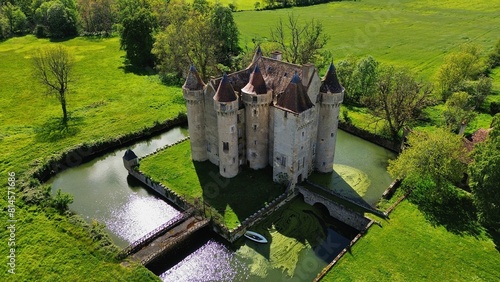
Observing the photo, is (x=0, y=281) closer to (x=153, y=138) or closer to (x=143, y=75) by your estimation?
(x=153, y=138)

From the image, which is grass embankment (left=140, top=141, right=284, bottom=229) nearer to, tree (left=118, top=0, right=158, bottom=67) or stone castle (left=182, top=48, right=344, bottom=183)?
stone castle (left=182, top=48, right=344, bottom=183)

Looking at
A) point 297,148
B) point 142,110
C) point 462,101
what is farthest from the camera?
point 142,110

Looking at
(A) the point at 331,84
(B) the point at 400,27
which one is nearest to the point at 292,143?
(A) the point at 331,84

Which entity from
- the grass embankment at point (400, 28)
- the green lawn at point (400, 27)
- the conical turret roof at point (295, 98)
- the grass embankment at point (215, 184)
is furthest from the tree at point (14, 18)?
the conical turret roof at point (295, 98)

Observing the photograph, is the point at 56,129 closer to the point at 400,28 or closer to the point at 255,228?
the point at 255,228

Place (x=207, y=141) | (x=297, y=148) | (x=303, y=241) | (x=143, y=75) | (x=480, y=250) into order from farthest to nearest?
(x=143, y=75)
(x=207, y=141)
(x=297, y=148)
(x=303, y=241)
(x=480, y=250)

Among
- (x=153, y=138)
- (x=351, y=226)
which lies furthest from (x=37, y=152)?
(x=351, y=226)

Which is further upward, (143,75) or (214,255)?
(143,75)
